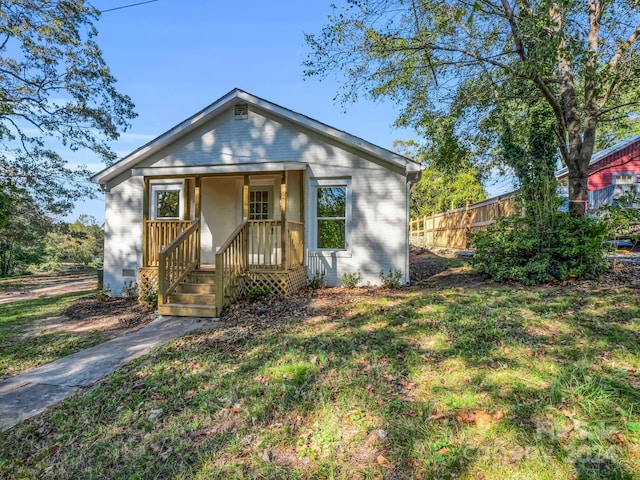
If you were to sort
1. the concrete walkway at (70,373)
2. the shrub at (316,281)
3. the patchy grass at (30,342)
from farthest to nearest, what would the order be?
the shrub at (316,281)
the patchy grass at (30,342)
the concrete walkway at (70,373)

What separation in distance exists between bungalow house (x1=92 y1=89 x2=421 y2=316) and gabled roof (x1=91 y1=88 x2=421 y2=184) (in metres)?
0.03

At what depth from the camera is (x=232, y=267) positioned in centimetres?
722

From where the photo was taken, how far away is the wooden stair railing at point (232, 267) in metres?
6.61

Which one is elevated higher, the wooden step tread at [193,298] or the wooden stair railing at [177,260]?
the wooden stair railing at [177,260]

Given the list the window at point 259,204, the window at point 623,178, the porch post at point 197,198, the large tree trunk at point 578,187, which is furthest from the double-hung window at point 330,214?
the window at point 623,178

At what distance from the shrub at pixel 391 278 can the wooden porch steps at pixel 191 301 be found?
13.1ft

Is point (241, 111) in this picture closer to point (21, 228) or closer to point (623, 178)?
point (21, 228)

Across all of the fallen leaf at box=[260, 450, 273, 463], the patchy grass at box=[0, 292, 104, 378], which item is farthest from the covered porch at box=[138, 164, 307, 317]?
the fallen leaf at box=[260, 450, 273, 463]

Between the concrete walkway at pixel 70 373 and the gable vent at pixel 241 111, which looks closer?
the concrete walkway at pixel 70 373

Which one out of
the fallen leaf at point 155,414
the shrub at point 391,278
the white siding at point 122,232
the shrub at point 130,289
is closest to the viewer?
the fallen leaf at point 155,414

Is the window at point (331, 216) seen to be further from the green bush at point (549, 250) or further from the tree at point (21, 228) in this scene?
the tree at point (21, 228)

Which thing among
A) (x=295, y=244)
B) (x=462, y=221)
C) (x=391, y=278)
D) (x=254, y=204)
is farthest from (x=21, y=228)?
(x=462, y=221)

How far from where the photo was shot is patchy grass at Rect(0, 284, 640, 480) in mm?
2383

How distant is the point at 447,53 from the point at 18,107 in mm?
17504
